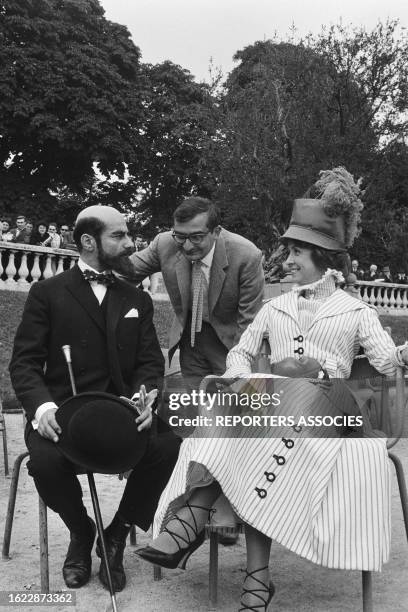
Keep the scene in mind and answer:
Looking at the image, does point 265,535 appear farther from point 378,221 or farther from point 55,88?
point 55,88

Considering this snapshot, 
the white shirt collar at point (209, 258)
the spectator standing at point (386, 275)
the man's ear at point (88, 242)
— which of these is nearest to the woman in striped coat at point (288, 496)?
the man's ear at point (88, 242)

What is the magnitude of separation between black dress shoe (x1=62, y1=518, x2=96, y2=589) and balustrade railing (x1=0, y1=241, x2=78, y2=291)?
471 inches

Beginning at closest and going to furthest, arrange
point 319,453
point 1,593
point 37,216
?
point 319,453 → point 1,593 → point 37,216

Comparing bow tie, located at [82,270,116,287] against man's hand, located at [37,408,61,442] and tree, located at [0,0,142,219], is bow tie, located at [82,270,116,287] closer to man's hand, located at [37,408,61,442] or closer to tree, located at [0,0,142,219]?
man's hand, located at [37,408,61,442]

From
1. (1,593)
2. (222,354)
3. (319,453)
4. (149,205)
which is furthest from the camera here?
(149,205)

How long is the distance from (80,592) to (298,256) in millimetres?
1844

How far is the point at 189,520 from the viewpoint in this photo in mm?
3301

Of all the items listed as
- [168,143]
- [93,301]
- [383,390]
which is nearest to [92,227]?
[93,301]

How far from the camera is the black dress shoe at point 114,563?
11.8 feet

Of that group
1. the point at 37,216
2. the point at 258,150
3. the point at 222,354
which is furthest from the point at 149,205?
the point at 222,354

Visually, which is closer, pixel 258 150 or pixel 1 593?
pixel 1 593

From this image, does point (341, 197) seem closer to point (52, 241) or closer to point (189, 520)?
point (189, 520)

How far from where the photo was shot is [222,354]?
484cm

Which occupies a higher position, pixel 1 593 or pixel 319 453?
pixel 319 453
